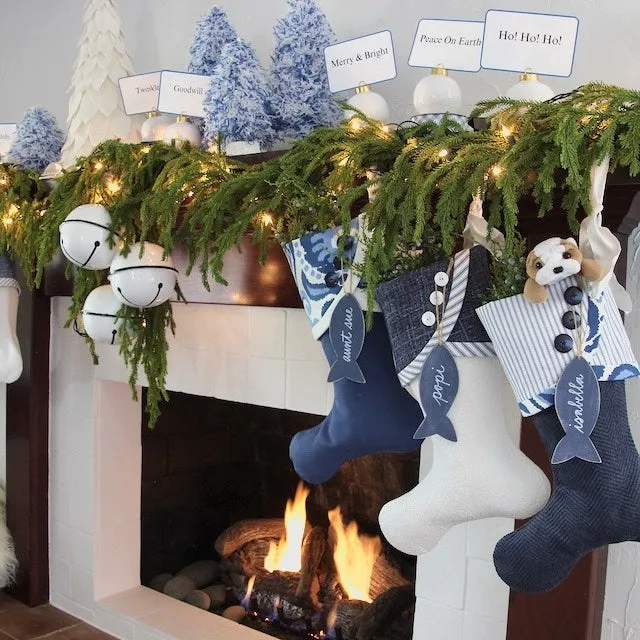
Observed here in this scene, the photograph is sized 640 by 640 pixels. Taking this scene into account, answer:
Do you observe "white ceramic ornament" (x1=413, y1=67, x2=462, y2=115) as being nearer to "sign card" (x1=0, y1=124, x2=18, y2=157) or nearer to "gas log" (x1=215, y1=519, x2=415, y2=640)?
"gas log" (x1=215, y1=519, x2=415, y2=640)

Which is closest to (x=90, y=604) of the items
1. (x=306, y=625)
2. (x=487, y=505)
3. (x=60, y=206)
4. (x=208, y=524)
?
(x=208, y=524)

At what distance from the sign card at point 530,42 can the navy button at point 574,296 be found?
0.43 m

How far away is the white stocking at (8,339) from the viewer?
6.50ft

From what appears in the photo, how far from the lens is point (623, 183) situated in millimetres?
1123

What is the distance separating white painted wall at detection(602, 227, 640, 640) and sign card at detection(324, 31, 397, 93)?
0.55 metres

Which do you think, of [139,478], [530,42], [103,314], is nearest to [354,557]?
[139,478]

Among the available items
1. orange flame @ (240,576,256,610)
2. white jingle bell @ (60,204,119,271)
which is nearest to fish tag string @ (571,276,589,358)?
white jingle bell @ (60,204,119,271)

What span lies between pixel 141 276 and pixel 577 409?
90 cm

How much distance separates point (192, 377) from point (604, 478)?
1.19 metres

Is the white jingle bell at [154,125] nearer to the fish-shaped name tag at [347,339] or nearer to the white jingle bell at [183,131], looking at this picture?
the white jingle bell at [183,131]

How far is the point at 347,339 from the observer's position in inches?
47.9

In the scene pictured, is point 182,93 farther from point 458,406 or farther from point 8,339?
point 458,406

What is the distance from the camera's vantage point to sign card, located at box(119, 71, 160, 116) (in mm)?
1780

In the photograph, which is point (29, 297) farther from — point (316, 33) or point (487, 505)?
point (487, 505)
